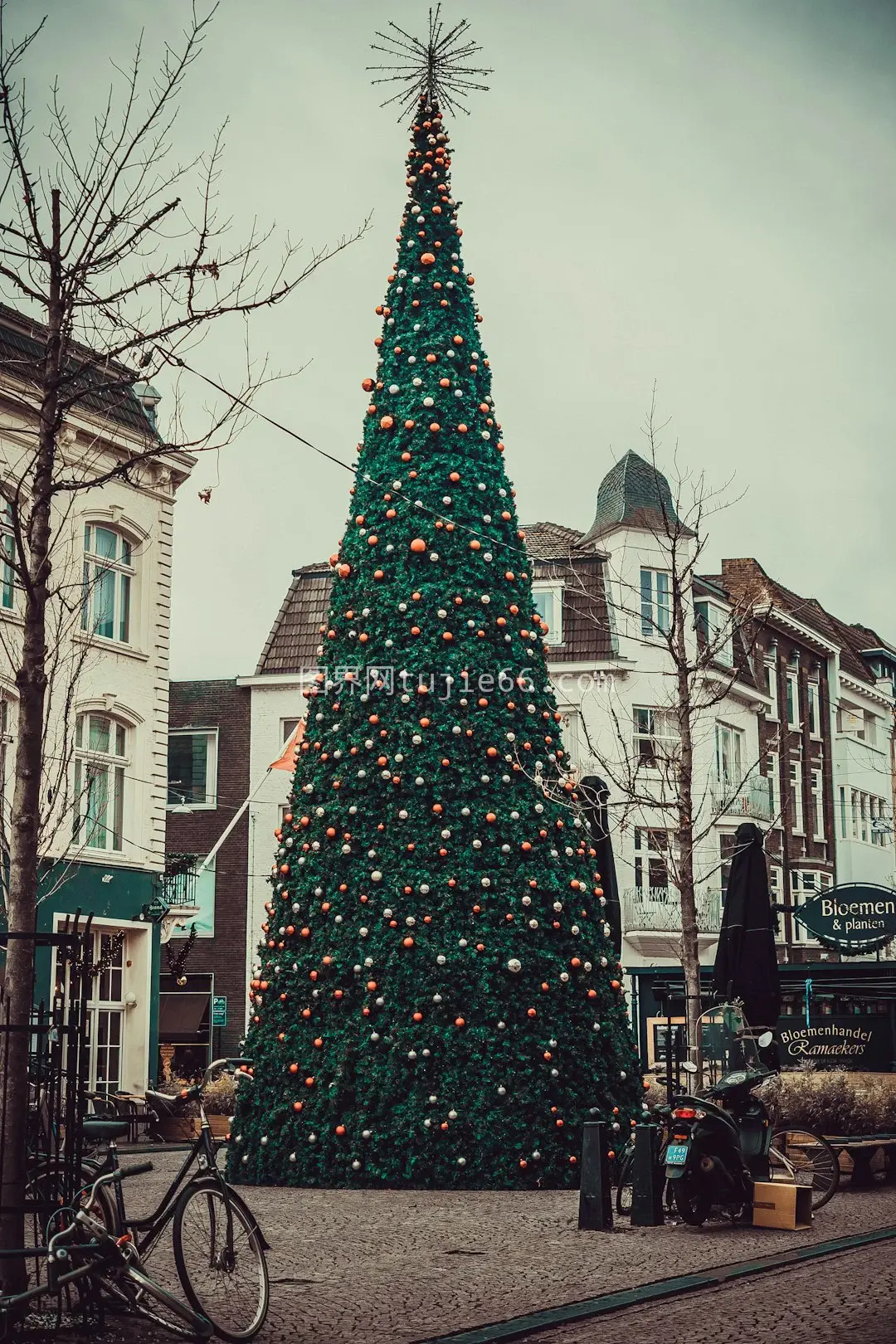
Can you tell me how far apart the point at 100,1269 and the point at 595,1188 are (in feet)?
17.0

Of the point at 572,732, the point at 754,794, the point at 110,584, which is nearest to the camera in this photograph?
the point at 110,584

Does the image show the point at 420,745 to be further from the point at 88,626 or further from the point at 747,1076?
the point at 88,626

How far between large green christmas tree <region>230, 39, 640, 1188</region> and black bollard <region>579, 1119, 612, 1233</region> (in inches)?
76.3

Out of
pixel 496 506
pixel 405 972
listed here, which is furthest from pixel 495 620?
pixel 405 972

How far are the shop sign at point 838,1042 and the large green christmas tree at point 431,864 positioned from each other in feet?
21.2

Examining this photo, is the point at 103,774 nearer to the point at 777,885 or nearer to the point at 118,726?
the point at 118,726

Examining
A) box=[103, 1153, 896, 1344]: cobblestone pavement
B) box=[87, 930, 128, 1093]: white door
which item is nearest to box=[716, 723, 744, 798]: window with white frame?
box=[87, 930, 128, 1093]: white door

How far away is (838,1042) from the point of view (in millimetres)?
20125

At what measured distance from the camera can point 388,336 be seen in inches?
607

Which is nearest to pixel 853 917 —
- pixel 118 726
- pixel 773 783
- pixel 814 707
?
pixel 118 726

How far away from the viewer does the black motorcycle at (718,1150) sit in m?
11.7

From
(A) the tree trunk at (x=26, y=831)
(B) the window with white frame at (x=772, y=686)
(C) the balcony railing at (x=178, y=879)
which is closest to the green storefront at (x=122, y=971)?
(C) the balcony railing at (x=178, y=879)

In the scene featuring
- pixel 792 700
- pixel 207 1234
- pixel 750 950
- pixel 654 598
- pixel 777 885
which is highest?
pixel 654 598

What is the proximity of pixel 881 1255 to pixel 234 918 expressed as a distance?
29.0 meters
